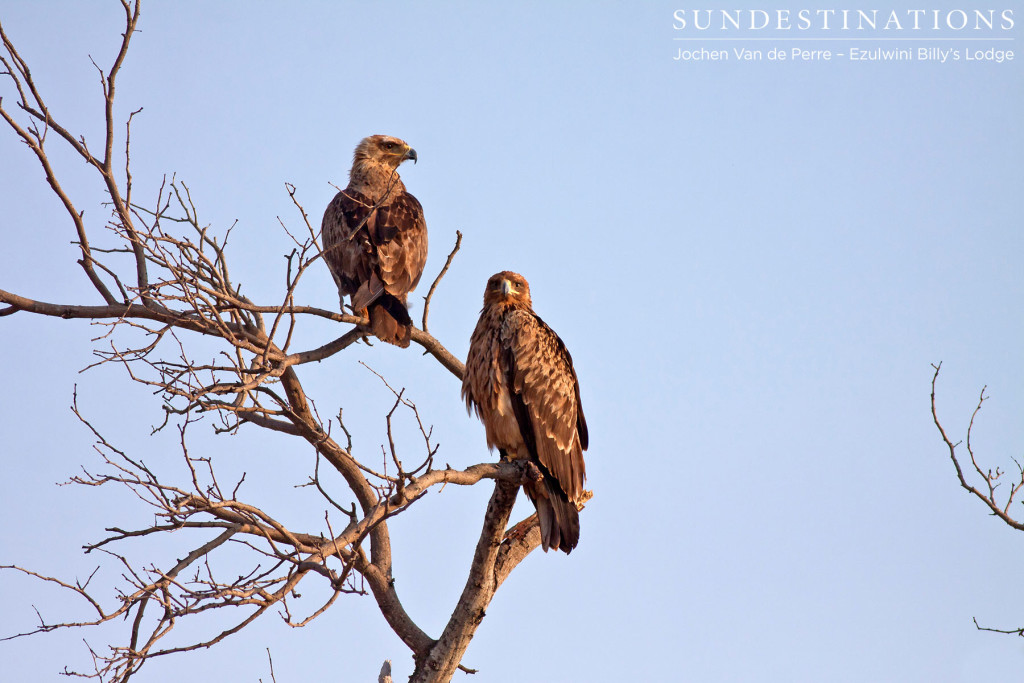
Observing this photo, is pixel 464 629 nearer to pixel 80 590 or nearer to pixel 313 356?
pixel 313 356

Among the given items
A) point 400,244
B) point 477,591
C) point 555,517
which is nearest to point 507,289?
point 400,244

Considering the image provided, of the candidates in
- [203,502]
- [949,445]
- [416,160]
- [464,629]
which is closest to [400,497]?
[203,502]

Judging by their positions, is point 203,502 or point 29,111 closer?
point 203,502

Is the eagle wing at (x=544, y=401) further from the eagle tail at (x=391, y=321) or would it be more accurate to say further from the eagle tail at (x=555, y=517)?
the eagle tail at (x=391, y=321)

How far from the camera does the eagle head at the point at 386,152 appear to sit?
7613 mm

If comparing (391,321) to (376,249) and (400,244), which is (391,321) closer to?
(376,249)

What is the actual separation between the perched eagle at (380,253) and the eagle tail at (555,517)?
1.21 m

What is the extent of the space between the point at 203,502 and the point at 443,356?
2452 mm

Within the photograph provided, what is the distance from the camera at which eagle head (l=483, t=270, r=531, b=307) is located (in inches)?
246

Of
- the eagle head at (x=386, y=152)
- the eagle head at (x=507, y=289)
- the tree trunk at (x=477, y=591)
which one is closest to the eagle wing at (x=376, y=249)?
the eagle head at (x=507, y=289)

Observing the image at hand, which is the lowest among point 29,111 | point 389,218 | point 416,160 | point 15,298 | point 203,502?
point 203,502

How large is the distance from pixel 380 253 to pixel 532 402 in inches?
55.8

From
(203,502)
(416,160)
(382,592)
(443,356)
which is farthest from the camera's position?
(416,160)

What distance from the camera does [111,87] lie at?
4336 mm
